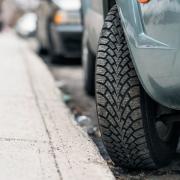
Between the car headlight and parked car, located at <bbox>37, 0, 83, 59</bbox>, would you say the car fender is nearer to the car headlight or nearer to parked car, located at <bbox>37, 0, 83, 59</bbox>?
parked car, located at <bbox>37, 0, 83, 59</bbox>

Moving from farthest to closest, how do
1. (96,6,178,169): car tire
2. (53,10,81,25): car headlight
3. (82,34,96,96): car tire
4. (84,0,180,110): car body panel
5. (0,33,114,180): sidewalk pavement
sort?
(53,10,81,25): car headlight < (82,34,96,96): car tire < (96,6,178,169): car tire < (0,33,114,180): sidewalk pavement < (84,0,180,110): car body panel

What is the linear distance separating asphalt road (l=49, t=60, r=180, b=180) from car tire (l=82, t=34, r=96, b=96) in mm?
132

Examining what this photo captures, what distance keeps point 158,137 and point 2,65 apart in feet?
17.2

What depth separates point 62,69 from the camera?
10086 mm

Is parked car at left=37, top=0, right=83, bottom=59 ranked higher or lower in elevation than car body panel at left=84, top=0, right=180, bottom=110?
lower

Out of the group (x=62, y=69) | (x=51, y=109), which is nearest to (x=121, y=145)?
(x=51, y=109)

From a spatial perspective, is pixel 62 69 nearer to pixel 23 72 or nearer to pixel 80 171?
pixel 23 72

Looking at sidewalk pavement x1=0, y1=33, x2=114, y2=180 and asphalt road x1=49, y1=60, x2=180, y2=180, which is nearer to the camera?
sidewalk pavement x1=0, y1=33, x2=114, y2=180

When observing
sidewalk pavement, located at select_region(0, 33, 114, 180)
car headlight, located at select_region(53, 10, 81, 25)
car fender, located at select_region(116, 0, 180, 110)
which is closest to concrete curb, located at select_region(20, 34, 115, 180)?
sidewalk pavement, located at select_region(0, 33, 114, 180)

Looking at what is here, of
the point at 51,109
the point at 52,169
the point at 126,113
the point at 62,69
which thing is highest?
the point at 126,113

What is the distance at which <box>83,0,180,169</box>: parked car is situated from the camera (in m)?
3.24

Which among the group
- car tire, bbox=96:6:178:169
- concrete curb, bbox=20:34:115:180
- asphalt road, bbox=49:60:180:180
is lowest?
asphalt road, bbox=49:60:180:180

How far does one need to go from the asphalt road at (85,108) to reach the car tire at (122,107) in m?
0.13

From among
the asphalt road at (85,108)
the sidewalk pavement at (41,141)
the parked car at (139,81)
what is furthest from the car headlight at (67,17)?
the parked car at (139,81)
